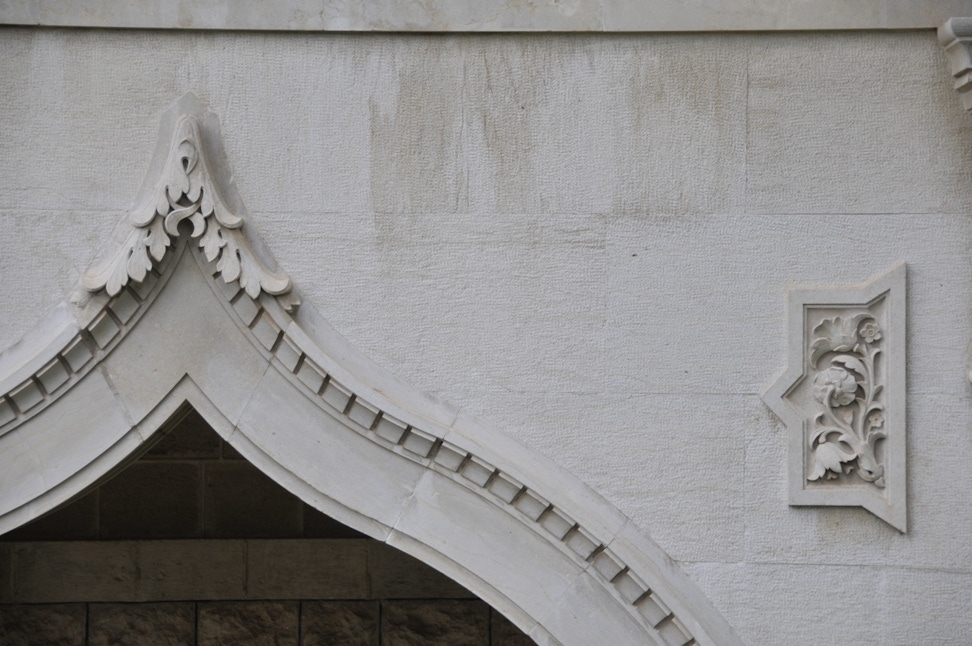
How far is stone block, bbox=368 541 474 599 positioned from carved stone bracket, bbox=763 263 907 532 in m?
1.56

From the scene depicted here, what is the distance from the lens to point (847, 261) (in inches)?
109

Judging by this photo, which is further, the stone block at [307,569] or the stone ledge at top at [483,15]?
the stone block at [307,569]

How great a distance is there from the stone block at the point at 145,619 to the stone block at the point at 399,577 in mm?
692

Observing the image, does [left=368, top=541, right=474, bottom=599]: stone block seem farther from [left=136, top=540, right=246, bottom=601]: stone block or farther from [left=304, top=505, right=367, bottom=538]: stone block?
[left=136, top=540, right=246, bottom=601]: stone block

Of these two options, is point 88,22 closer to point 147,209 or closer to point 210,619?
point 147,209

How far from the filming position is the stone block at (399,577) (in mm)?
3832

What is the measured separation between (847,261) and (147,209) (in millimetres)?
1881

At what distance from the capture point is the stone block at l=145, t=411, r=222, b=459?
12.6 ft

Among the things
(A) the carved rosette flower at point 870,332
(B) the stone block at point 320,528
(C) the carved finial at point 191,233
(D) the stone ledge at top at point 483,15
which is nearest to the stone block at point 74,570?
(B) the stone block at point 320,528

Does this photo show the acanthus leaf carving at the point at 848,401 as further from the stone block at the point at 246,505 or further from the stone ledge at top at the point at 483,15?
the stone block at the point at 246,505

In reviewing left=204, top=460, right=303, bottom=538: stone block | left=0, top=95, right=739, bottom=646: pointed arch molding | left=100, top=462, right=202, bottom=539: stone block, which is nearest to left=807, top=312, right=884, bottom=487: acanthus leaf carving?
left=0, top=95, right=739, bottom=646: pointed arch molding

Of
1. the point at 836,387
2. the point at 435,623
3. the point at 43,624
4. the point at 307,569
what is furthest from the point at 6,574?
the point at 836,387

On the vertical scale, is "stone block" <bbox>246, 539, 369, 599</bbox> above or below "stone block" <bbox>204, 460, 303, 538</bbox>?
below

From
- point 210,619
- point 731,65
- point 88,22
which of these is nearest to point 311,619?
point 210,619
